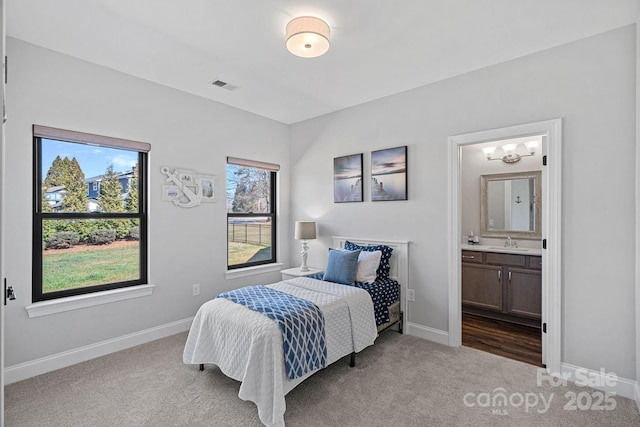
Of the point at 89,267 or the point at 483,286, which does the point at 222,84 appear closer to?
the point at 89,267

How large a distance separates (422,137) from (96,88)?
3.16m

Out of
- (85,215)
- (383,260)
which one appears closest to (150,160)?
(85,215)

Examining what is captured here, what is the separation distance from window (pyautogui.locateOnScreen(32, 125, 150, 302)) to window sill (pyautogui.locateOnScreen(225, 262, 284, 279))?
0.98 m

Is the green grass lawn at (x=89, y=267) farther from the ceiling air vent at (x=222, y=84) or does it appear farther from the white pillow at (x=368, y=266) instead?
the white pillow at (x=368, y=266)

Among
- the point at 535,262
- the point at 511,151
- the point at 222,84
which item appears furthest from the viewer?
the point at 511,151

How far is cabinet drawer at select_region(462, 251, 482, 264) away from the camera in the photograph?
3.95 m

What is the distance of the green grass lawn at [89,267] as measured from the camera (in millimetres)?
2699

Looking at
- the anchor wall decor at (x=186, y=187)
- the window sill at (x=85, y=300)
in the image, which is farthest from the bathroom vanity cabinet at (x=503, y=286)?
the window sill at (x=85, y=300)

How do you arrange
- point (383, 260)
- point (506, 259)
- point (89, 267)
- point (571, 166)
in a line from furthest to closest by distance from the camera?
point (506, 259) → point (383, 260) → point (89, 267) → point (571, 166)

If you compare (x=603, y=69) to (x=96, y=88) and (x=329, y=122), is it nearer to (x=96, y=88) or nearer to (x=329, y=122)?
(x=329, y=122)

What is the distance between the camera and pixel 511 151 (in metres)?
4.10

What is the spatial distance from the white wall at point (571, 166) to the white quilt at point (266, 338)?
3.21ft

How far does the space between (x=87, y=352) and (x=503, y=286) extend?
4368 millimetres

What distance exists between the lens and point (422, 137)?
10.9 feet
